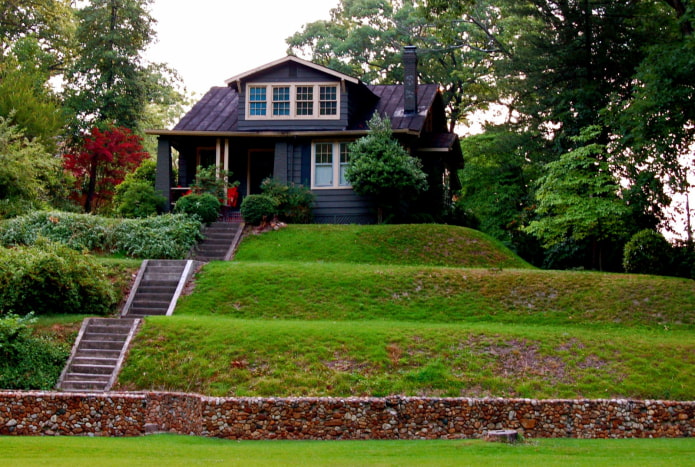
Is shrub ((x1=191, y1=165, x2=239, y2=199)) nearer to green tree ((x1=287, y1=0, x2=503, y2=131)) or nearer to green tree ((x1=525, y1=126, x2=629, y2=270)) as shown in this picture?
green tree ((x1=525, y1=126, x2=629, y2=270))

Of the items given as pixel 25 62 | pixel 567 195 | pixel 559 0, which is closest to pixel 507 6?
pixel 559 0

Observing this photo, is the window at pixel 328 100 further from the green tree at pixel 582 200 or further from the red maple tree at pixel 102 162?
the red maple tree at pixel 102 162

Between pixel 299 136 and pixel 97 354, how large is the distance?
15.2 metres

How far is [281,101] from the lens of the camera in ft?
104

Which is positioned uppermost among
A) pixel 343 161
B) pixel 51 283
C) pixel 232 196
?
pixel 343 161

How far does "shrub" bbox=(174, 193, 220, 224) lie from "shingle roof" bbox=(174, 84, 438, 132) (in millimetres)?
4312

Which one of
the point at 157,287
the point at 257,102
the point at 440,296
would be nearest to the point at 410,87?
the point at 257,102

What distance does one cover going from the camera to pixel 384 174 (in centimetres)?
2855

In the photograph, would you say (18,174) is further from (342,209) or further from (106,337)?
(106,337)

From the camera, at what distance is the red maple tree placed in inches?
1534

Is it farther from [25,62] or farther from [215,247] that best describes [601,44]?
[25,62]

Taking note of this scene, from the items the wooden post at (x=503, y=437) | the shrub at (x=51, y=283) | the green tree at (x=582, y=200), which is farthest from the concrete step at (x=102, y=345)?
the green tree at (x=582, y=200)

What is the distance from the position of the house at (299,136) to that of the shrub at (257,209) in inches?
91.7

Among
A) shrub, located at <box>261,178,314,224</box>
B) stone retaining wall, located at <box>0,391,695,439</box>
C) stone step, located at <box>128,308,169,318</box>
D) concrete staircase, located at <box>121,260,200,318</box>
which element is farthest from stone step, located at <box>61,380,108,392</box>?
shrub, located at <box>261,178,314,224</box>
